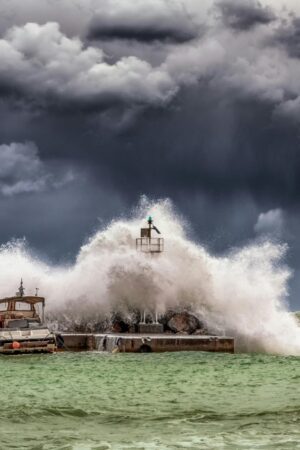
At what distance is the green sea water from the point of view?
1307 cm

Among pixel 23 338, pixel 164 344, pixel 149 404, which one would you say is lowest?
pixel 149 404

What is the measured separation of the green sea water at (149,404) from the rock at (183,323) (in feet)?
37.2

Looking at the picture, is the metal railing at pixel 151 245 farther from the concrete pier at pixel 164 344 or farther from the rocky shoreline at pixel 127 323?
the concrete pier at pixel 164 344

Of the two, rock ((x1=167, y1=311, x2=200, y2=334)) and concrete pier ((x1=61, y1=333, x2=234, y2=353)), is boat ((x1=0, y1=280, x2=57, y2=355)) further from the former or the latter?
rock ((x1=167, y1=311, x2=200, y2=334))

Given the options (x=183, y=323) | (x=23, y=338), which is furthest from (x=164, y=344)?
(x=183, y=323)

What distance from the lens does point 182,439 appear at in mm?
13070

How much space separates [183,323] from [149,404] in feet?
79.0

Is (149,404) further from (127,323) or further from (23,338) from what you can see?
(127,323)

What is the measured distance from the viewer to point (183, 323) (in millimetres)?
41781

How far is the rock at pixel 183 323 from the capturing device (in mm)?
41438

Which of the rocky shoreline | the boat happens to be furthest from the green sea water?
the rocky shoreline

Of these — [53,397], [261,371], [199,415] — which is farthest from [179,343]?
[199,415]

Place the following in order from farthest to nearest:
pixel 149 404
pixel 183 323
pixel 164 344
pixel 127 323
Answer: pixel 127 323
pixel 183 323
pixel 164 344
pixel 149 404

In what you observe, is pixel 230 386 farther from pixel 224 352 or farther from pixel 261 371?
pixel 224 352
